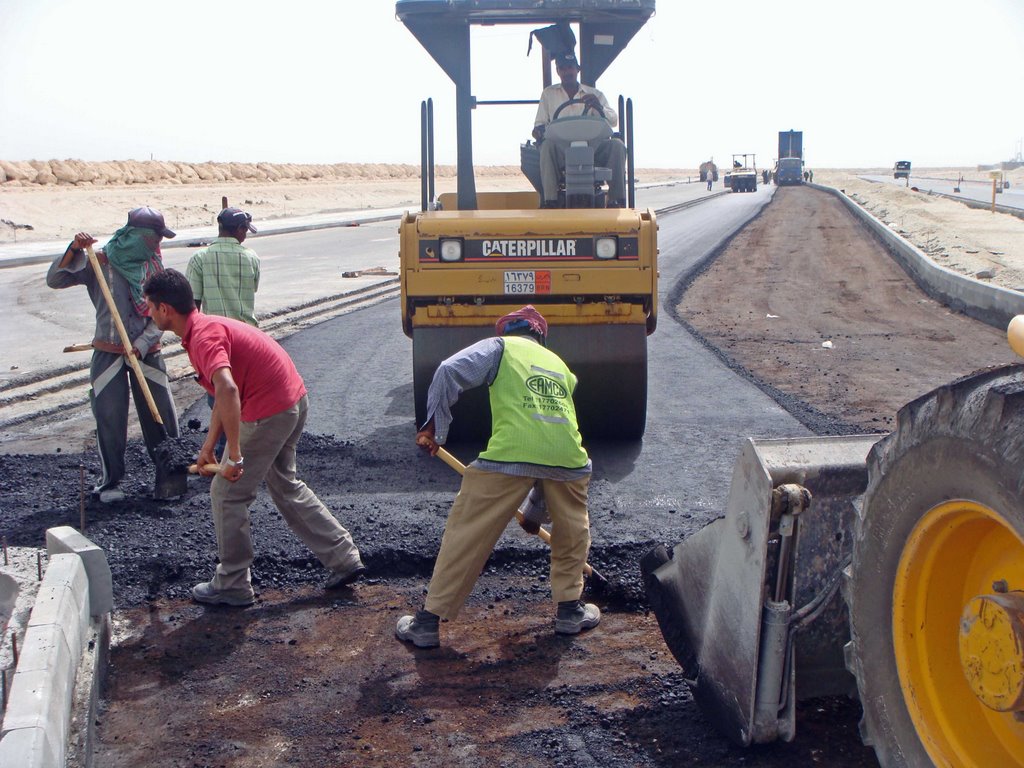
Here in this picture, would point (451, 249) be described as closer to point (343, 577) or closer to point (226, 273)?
point (226, 273)

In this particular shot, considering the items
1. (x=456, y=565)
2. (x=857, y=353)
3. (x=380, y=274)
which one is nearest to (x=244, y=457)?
(x=456, y=565)

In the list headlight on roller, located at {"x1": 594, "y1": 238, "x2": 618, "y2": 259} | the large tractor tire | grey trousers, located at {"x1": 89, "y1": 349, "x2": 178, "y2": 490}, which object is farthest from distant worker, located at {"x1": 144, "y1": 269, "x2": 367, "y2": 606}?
the large tractor tire

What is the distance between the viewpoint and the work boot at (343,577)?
16.9 feet

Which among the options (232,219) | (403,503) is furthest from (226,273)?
(403,503)

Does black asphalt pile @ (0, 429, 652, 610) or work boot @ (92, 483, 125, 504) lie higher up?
work boot @ (92, 483, 125, 504)

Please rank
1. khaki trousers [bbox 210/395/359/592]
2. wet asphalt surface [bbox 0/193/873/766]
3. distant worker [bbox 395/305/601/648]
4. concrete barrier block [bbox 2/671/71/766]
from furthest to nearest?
1. wet asphalt surface [bbox 0/193/873/766]
2. khaki trousers [bbox 210/395/359/592]
3. distant worker [bbox 395/305/601/648]
4. concrete barrier block [bbox 2/671/71/766]

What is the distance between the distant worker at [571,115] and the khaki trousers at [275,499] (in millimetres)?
3269

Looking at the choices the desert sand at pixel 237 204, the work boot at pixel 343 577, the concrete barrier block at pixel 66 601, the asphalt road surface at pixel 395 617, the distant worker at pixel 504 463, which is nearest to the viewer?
the asphalt road surface at pixel 395 617

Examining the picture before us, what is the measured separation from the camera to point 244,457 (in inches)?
193

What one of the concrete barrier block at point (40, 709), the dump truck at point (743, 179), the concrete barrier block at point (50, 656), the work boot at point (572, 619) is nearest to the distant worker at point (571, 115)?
the work boot at point (572, 619)

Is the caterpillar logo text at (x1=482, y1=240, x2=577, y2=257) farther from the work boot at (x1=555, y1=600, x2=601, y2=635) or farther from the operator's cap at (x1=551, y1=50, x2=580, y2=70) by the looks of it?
the work boot at (x1=555, y1=600, x2=601, y2=635)

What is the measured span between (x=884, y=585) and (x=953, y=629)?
0.66 feet

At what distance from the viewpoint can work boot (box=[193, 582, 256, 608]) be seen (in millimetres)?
4914

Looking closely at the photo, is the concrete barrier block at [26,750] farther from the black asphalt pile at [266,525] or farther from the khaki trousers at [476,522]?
the black asphalt pile at [266,525]
